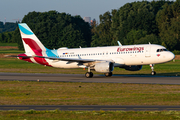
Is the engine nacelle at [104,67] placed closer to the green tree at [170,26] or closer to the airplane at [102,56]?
the airplane at [102,56]

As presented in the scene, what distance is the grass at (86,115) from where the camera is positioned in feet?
49.9

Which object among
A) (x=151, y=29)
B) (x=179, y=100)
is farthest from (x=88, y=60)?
(x=151, y=29)

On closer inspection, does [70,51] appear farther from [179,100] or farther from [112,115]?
[112,115]

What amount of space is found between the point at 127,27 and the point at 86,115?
115m

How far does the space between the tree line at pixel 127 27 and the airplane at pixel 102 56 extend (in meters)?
61.2

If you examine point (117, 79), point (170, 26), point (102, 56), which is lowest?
point (117, 79)

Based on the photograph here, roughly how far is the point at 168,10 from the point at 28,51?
91.5 metres

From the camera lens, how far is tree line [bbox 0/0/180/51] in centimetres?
11200

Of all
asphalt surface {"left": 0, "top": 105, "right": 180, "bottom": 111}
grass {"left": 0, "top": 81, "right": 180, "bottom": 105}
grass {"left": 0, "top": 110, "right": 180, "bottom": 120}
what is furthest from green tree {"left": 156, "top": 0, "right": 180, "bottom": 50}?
grass {"left": 0, "top": 110, "right": 180, "bottom": 120}

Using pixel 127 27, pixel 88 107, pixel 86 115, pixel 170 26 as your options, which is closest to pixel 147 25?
pixel 127 27

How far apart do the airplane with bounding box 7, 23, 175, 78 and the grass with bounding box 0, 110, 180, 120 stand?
70.8 ft

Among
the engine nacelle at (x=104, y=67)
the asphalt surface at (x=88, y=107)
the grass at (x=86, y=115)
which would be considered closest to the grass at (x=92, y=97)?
the asphalt surface at (x=88, y=107)

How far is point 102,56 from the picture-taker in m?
40.8

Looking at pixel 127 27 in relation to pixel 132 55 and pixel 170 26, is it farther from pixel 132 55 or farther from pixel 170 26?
pixel 132 55
